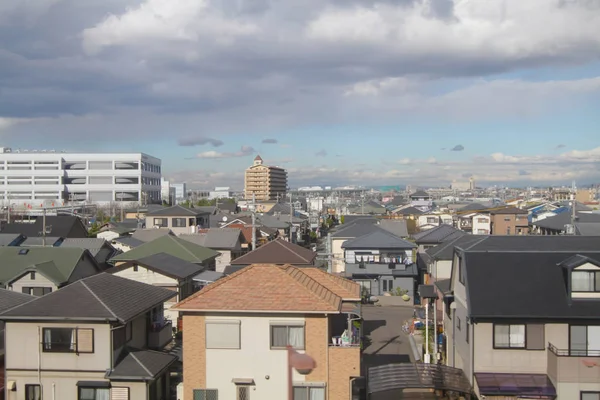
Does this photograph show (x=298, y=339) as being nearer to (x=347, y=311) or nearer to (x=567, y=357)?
(x=347, y=311)

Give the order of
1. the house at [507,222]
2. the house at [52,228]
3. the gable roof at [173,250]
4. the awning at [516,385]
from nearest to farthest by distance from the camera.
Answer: the awning at [516,385] < the gable roof at [173,250] < the house at [52,228] < the house at [507,222]

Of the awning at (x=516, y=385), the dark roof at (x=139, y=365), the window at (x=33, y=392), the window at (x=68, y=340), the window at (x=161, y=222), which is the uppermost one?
the window at (x=161, y=222)

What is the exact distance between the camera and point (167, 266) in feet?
84.1

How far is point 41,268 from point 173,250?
821cm

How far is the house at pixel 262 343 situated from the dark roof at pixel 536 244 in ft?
16.8

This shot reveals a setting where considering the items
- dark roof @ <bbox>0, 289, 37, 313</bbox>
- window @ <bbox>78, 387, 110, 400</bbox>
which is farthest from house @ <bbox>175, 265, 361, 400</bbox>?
dark roof @ <bbox>0, 289, 37, 313</bbox>

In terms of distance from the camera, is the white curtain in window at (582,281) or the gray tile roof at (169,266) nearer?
the white curtain in window at (582,281)

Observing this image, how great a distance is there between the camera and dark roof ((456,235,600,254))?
54.4 feet

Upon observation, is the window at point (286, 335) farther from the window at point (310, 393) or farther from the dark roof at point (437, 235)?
the dark roof at point (437, 235)

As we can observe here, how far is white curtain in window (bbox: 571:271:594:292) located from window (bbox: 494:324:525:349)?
168cm

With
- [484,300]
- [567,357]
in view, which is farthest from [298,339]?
[567,357]

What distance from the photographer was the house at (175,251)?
3083 centimetres

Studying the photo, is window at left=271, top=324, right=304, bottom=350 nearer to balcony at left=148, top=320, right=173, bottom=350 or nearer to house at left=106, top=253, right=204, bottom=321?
balcony at left=148, top=320, right=173, bottom=350

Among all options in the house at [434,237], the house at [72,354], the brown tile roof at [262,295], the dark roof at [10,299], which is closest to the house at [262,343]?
the brown tile roof at [262,295]
